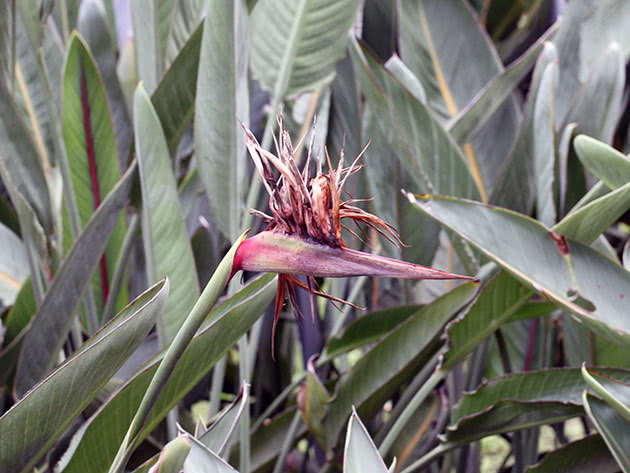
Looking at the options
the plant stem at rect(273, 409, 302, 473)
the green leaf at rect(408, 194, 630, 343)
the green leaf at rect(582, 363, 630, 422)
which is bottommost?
the plant stem at rect(273, 409, 302, 473)

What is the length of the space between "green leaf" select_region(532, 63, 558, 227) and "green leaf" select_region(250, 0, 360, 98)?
0.78 feet

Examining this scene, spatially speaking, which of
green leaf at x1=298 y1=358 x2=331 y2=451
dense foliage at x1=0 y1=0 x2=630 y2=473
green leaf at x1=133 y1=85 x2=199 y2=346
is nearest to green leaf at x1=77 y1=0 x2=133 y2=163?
dense foliage at x1=0 y1=0 x2=630 y2=473

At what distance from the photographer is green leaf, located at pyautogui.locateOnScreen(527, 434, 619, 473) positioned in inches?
24.3

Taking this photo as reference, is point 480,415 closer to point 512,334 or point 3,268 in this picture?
point 512,334

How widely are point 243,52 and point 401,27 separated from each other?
1.05ft

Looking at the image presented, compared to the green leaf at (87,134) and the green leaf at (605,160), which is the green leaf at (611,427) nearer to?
the green leaf at (605,160)

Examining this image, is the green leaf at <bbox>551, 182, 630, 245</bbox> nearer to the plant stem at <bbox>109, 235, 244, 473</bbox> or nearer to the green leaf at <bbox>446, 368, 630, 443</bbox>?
the green leaf at <bbox>446, 368, 630, 443</bbox>

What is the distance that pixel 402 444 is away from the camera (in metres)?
0.89

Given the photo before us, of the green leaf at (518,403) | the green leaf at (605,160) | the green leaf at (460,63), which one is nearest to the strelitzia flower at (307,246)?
the green leaf at (605,160)

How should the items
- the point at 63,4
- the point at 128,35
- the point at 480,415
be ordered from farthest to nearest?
the point at 128,35, the point at 63,4, the point at 480,415

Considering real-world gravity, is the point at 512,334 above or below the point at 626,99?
below

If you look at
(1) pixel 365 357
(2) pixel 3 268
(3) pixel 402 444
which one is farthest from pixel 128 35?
(3) pixel 402 444

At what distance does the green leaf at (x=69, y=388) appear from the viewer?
0.36 meters

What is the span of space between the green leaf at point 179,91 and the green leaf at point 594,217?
1.28 feet
